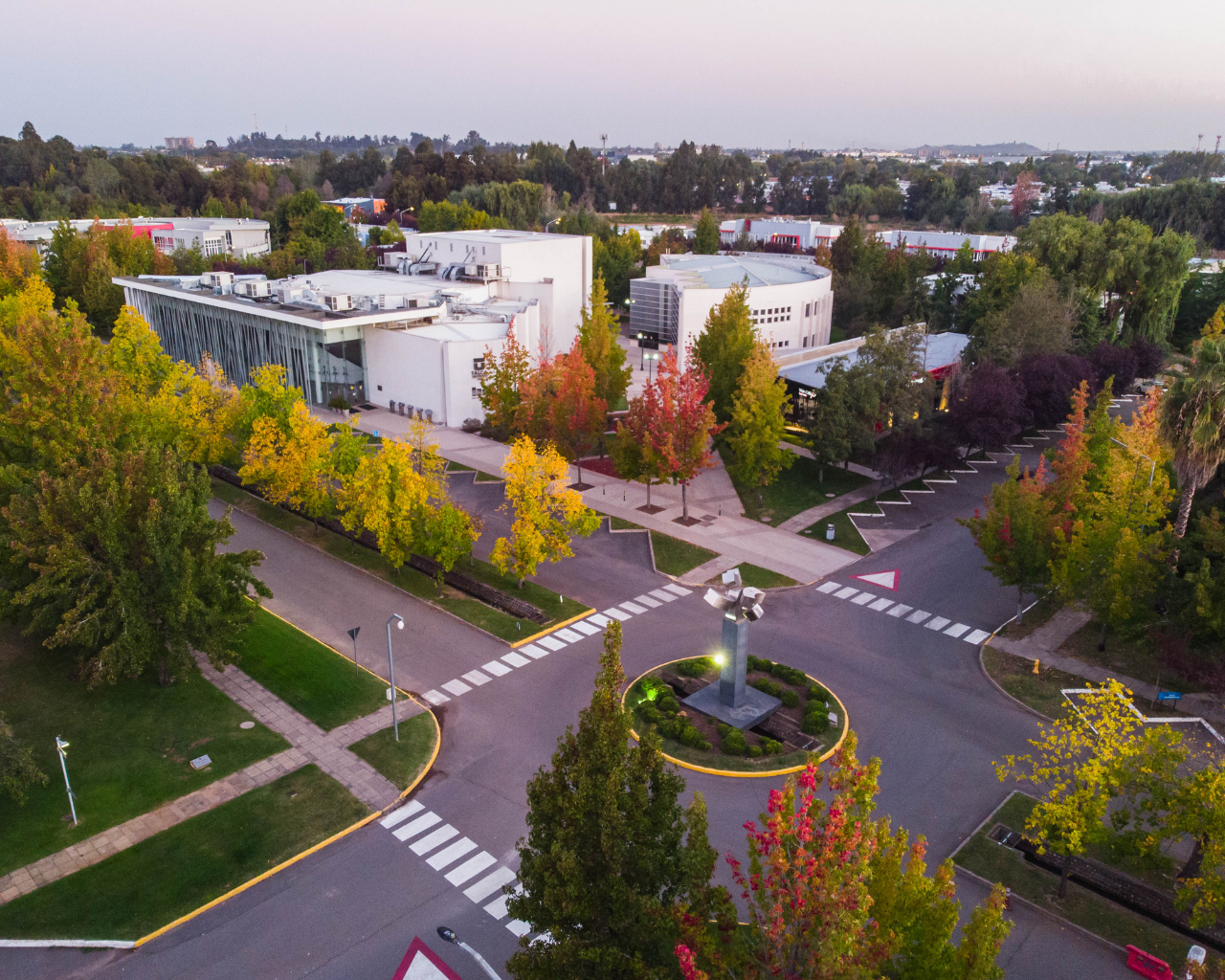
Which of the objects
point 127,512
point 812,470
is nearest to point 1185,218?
point 812,470

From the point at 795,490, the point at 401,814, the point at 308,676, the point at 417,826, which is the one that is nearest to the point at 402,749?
the point at 401,814

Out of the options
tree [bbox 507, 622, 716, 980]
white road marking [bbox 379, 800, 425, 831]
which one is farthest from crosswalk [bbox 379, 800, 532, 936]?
tree [bbox 507, 622, 716, 980]

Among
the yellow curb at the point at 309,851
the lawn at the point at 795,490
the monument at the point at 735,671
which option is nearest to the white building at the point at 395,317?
the lawn at the point at 795,490

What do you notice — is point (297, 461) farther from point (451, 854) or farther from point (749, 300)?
point (749, 300)

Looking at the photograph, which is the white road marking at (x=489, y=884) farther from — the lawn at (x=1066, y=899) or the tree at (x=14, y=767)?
the tree at (x=14, y=767)

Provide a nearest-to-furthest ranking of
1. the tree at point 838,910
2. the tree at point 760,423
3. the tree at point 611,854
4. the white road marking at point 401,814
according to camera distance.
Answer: the tree at point 838,910 < the tree at point 611,854 < the white road marking at point 401,814 < the tree at point 760,423

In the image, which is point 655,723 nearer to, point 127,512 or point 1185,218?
point 127,512
